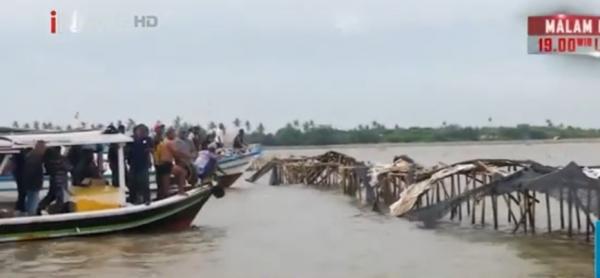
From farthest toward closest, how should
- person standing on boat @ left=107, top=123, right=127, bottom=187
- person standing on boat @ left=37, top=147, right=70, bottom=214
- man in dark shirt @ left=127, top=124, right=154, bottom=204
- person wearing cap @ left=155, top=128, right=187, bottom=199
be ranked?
person wearing cap @ left=155, top=128, right=187, bottom=199 → man in dark shirt @ left=127, top=124, right=154, bottom=204 → person standing on boat @ left=107, top=123, right=127, bottom=187 → person standing on boat @ left=37, top=147, right=70, bottom=214

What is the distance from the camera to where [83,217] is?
18.7 meters

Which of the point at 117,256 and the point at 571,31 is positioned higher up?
the point at 571,31

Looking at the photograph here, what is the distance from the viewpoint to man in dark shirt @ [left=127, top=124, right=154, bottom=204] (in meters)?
19.7

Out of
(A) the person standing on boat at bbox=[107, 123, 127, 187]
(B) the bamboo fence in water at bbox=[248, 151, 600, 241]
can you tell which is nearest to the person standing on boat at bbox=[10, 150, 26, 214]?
(A) the person standing on boat at bbox=[107, 123, 127, 187]

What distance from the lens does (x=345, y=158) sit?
4203 centimetres

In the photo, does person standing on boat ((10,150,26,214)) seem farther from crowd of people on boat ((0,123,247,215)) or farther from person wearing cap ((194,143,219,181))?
person wearing cap ((194,143,219,181))

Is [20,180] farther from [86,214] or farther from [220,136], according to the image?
Answer: [220,136]

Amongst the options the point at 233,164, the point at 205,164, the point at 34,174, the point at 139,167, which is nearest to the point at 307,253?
the point at 139,167

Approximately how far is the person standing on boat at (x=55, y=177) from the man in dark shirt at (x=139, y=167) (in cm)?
131

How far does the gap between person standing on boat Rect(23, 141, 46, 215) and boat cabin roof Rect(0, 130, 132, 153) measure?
146 mm

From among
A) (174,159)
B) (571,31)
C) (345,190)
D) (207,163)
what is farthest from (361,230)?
(345,190)

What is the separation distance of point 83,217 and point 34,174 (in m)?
1.15

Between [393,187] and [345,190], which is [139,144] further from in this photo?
[345,190]

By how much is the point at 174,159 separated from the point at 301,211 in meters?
8.36
